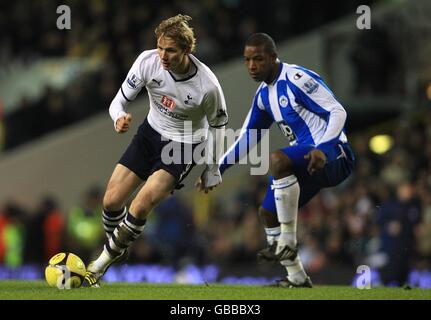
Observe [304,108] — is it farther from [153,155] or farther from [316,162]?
[153,155]

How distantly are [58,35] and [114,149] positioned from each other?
2.50m

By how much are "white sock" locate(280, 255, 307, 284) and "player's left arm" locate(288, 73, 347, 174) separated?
1.02m

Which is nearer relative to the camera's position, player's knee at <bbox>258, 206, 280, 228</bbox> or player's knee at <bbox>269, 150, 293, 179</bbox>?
player's knee at <bbox>269, 150, 293, 179</bbox>

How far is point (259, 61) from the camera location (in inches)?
382

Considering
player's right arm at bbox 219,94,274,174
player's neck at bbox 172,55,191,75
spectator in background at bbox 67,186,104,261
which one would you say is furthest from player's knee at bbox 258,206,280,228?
spectator in background at bbox 67,186,104,261

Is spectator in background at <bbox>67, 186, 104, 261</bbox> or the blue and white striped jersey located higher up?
spectator in background at <bbox>67, 186, 104, 261</bbox>

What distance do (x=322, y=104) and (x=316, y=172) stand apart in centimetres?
58

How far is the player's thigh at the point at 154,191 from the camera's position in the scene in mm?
9508

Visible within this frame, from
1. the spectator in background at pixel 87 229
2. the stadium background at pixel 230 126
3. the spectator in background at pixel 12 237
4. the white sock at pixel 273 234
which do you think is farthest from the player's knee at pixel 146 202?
the spectator in background at pixel 12 237

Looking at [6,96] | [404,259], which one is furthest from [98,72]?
[404,259]

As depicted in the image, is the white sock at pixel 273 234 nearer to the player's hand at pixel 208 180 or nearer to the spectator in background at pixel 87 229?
the player's hand at pixel 208 180

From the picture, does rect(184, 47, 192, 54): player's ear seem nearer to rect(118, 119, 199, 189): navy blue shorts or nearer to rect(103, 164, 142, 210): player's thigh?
rect(118, 119, 199, 189): navy blue shorts

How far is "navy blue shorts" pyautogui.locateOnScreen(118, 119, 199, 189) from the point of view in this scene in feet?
32.0

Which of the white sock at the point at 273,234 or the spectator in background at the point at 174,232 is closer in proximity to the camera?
the white sock at the point at 273,234
